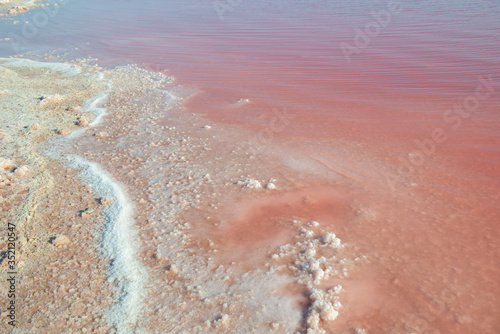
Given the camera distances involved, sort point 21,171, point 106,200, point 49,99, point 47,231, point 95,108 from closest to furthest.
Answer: point 47,231 < point 106,200 < point 21,171 < point 95,108 < point 49,99

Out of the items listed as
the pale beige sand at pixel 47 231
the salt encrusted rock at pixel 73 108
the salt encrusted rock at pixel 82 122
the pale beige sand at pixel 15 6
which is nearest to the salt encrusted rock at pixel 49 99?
the pale beige sand at pixel 47 231

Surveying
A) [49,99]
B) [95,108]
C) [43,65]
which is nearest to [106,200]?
[95,108]

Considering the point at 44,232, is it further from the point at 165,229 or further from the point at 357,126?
the point at 357,126

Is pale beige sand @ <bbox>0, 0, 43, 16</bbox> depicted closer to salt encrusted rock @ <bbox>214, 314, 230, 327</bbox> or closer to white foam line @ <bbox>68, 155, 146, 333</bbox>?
white foam line @ <bbox>68, 155, 146, 333</bbox>

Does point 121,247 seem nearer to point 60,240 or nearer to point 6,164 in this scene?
point 60,240

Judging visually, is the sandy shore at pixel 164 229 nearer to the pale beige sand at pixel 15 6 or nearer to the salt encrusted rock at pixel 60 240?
the salt encrusted rock at pixel 60 240

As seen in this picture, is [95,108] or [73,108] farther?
[95,108]

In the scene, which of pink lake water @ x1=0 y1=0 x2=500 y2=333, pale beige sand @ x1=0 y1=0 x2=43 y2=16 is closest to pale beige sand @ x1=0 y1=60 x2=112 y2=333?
pink lake water @ x1=0 y1=0 x2=500 y2=333
